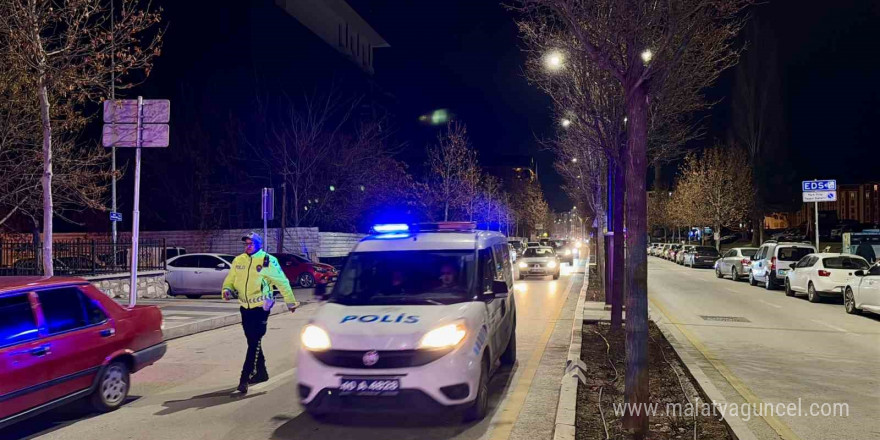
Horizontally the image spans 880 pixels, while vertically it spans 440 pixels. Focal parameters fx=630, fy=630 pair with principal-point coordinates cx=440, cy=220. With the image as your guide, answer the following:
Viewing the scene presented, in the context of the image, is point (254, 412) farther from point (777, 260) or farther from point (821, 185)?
point (821, 185)

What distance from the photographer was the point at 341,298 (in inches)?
271

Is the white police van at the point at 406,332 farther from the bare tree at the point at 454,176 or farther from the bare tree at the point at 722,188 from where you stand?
the bare tree at the point at 722,188

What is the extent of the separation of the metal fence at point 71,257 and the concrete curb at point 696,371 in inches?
576

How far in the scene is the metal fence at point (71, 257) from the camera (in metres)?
17.5

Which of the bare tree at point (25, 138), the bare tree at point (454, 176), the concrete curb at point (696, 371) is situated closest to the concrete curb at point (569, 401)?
the concrete curb at point (696, 371)

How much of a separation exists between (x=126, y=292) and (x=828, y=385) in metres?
17.3

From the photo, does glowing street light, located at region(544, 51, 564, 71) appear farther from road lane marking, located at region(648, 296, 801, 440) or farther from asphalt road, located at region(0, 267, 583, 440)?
road lane marking, located at region(648, 296, 801, 440)

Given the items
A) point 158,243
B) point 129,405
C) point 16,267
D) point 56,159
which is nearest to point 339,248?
point 158,243

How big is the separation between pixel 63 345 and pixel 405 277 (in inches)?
136

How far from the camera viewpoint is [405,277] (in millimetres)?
7066

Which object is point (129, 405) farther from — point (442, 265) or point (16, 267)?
point (16, 267)

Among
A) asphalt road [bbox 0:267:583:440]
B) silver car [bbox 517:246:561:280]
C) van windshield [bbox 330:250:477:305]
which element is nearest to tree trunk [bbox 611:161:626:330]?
asphalt road [bbox 0:267:583:440]

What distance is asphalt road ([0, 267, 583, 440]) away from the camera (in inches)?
236

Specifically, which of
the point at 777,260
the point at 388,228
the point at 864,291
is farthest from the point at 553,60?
the point at 777,260
